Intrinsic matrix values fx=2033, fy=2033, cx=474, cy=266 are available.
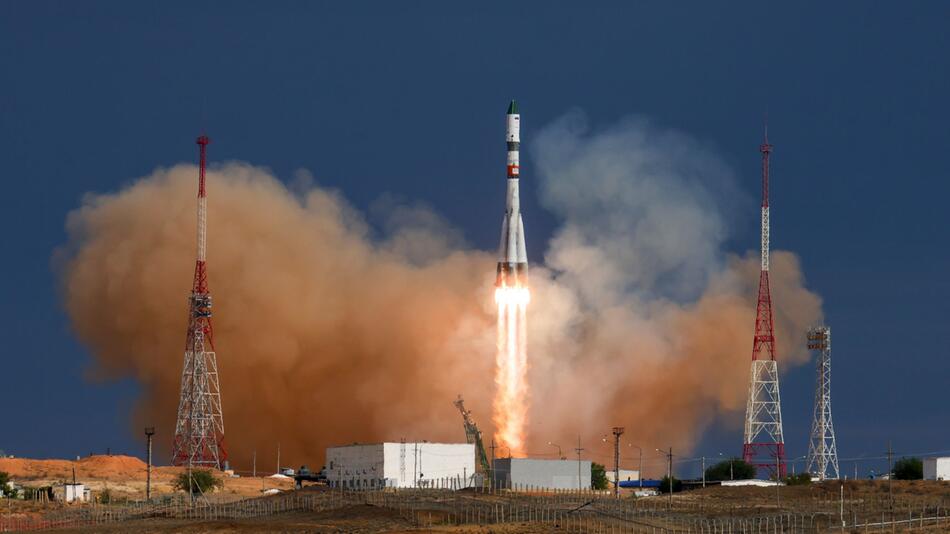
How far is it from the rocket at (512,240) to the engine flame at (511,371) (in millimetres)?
607

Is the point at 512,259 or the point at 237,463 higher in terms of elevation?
the point at 512,259

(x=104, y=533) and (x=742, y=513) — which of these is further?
(x=742, y=513)

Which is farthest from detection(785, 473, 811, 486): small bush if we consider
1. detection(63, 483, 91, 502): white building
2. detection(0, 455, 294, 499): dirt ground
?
detection(63, 483, 91, 502): white building

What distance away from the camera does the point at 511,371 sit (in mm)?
113188

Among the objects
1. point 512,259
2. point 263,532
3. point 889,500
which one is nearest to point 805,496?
point 889,500

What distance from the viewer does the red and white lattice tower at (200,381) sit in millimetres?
118875

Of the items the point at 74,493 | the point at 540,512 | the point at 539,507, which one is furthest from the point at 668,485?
the point at 74,493

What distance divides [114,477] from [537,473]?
27.4 m

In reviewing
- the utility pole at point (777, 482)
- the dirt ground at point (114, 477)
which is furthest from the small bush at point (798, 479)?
the dirt ground at point (114, 477)

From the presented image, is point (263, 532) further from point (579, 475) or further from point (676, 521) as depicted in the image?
point (579, 475)

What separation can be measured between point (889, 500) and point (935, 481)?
28.8 ft

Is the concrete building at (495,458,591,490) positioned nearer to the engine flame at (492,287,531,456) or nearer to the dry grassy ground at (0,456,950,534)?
the dry grassy ground at (0,456,950,534)

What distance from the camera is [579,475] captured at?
109m

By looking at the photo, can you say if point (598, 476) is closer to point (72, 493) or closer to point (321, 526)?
point (72, 493)
